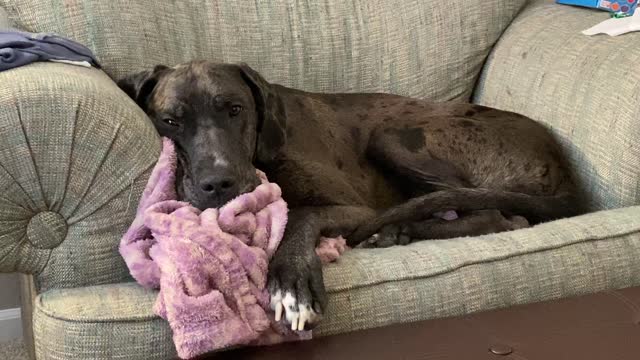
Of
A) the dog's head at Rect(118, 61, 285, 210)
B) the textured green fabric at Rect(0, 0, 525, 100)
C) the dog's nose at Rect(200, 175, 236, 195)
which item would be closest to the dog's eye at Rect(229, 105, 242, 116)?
the dog's head at Rect(118, 61, 285, 210)

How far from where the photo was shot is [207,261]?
143cm

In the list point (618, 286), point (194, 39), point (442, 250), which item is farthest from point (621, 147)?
point (194, 39)

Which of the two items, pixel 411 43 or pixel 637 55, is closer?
pixel 637 55

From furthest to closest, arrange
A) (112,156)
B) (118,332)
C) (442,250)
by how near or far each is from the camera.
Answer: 1. (442,250)
2. (112,156)
3. (118,332)

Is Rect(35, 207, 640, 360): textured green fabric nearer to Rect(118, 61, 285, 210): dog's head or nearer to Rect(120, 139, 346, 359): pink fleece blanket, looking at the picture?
Rect(120, 139, 346, 359): pink fleece blanket

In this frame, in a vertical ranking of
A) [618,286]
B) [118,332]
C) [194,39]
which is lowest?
[618,286]

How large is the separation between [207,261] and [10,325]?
69.6 inches

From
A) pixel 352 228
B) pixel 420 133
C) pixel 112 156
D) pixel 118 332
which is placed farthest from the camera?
pixel 420 133

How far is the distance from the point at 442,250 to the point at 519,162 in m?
0.59

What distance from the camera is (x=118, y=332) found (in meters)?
1.44

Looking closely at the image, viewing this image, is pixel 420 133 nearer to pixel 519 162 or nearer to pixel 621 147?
pixel 519 162

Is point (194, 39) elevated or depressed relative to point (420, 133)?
elevated

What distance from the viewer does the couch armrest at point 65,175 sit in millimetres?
1493

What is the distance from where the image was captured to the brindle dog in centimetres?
174
